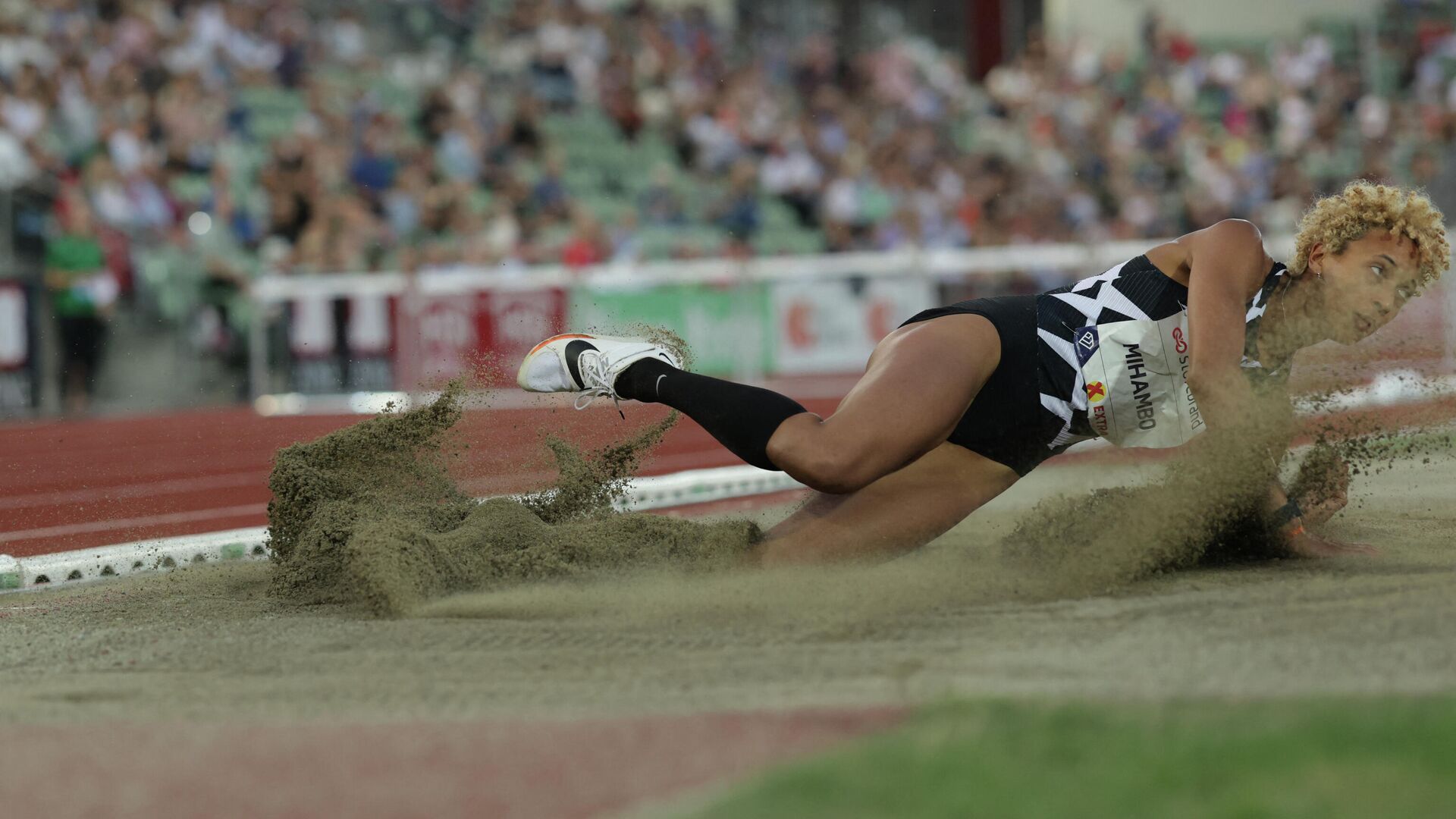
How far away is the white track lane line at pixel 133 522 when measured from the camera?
7.04m

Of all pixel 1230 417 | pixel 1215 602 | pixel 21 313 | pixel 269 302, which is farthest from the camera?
pixel 269 302

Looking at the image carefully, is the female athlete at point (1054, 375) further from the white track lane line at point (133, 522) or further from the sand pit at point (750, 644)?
the white track lane line at point (133, 522)

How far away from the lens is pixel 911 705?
3.10 metres

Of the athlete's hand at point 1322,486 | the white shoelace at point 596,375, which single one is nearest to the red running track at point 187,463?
the white shoelace at point 596,375

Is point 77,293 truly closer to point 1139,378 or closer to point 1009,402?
point 1009,402

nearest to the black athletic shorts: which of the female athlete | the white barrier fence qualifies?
the female athlete

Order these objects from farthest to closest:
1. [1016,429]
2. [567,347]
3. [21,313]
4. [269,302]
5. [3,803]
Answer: [269,302] → [21,313] → [567,347] → [1016,429] → [3,803]

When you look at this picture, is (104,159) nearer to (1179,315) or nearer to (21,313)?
(21,313)

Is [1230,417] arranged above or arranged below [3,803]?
above

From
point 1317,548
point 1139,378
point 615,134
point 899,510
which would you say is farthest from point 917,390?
point 615,134

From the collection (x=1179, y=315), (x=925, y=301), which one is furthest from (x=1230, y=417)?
(x=925, y=301)

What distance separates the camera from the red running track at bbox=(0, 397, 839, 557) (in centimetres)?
609

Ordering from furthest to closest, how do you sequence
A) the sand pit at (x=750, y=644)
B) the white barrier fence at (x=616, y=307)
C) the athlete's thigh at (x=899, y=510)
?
the white barrier fence at (x=616, y=307)
the athlete's thigh at (x=899, y=510)
the sand pit at (x=750, y=644)

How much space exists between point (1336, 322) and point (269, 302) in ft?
37.1
